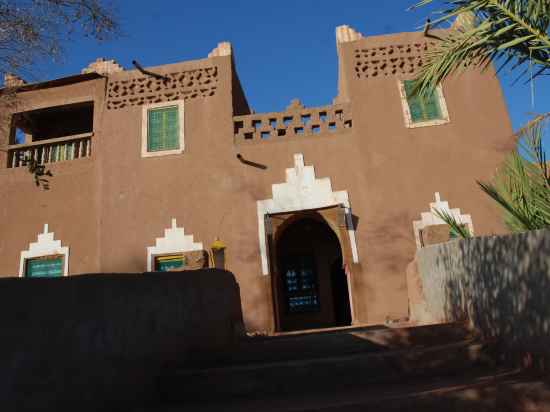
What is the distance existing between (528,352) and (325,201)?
19.4 feet

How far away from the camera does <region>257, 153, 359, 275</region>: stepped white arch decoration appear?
8.91 m

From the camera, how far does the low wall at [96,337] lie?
269 cm

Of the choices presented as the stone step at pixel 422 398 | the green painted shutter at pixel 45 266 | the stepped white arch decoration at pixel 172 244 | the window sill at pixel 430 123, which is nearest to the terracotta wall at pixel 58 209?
the green painted shutter at pixel 45 266

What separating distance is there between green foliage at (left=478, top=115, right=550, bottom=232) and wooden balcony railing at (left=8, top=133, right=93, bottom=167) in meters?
9.20

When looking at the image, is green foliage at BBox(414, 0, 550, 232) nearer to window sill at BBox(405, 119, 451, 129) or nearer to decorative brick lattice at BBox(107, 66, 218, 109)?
window sill at BBox(405, 119, 451, 129)

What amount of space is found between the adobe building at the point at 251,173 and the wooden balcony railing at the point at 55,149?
0.11 feet

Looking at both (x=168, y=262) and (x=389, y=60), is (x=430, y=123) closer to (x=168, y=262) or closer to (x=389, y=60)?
(x=389, y=60)

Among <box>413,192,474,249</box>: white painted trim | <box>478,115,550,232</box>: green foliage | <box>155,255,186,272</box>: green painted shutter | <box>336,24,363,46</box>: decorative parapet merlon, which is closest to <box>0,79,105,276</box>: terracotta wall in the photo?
<box>155,255,186,272</box>: green painted shutter

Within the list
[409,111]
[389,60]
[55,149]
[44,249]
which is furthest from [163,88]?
[409,111]

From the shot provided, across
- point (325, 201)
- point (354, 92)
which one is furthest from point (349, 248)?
point (354, 92)

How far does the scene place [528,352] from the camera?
324 cm

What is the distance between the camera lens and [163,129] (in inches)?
390

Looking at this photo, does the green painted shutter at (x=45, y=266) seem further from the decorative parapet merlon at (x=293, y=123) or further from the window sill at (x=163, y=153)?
the decorative parapet merlon at (x=293, y=123)

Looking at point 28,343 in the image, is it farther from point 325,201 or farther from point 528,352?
point 325,201
